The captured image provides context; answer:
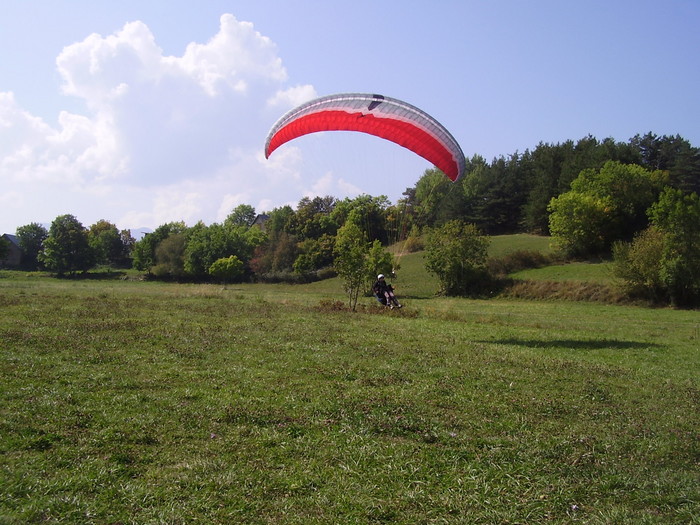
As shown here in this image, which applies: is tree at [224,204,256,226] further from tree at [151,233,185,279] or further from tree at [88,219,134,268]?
tree at [151,233,185,279]

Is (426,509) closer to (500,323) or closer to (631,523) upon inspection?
(631,523)

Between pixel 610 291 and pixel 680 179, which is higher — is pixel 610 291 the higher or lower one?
the lower one

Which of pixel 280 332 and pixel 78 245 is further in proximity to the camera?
pixel 78 245

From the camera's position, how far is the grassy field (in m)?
5.02

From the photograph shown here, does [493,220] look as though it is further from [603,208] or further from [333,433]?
[333,433]

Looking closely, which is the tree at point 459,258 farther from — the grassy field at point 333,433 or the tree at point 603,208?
the grassy field at point 333,433

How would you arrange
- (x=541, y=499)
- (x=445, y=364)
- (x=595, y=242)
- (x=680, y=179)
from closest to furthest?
1. (x=541, y=499)
2. (x=445, y=364)
3. (x=595, y=242)
4. (x=680, y=179)

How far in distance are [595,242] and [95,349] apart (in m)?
61.5

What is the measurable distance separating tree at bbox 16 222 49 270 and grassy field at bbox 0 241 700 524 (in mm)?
109374

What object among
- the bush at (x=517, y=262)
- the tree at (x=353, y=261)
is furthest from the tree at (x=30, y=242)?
the tree at (x=353, y=261)

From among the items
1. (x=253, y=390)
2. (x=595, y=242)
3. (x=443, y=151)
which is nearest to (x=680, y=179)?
(x=595, y=242)

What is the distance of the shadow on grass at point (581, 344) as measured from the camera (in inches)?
648

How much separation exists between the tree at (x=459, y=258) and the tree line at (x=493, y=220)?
306mm

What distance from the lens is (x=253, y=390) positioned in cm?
899
